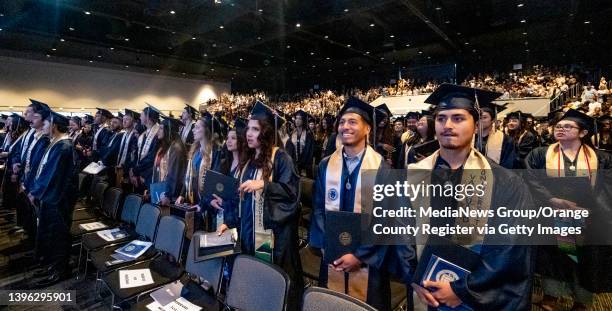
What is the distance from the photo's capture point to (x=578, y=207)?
2475mm

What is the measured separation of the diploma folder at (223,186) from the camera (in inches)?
94.4

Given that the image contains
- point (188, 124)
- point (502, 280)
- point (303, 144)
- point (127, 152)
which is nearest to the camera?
point (502, 280)

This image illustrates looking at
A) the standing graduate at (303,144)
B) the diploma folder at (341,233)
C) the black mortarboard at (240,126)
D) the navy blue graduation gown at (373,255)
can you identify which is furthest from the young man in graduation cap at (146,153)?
the diploma folder at (341,233)

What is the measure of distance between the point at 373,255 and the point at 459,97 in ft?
3.49

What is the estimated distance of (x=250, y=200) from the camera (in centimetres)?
254

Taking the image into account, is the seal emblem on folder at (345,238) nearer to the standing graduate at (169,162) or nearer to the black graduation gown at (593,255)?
the black graduation gown at (593,255)

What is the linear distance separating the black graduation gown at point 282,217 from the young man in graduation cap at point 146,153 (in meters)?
2.75

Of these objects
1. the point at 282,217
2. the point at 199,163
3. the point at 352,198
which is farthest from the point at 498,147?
the point at 199,163

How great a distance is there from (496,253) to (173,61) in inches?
666

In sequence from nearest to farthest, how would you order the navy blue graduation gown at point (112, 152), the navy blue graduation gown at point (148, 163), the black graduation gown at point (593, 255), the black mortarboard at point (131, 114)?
the black graduation gown at point (593, 255)
the navy blue graduation gown at point (148, 163)
the black mortarboard at point (131, 114)
the navy blue graduation gown at point (112, 152)

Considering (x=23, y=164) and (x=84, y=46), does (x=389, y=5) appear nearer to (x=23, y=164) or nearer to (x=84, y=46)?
(x=23, y=164)

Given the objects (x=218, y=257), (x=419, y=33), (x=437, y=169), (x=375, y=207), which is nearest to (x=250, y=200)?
(x=218, y=257)

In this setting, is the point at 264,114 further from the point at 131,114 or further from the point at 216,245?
the point at 131,114

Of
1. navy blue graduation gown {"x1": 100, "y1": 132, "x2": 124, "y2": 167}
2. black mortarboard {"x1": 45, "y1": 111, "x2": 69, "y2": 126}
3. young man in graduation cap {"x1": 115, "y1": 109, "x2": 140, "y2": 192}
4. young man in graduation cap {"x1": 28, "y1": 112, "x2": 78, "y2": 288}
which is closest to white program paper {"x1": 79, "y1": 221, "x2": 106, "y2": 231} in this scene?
young man in graduation cap {"x1": 28, "y1": 112, "x2": 78, "y2": 288}
